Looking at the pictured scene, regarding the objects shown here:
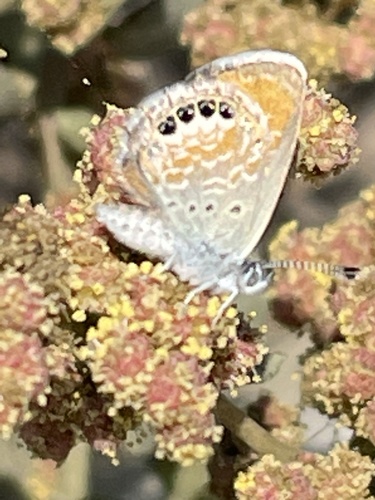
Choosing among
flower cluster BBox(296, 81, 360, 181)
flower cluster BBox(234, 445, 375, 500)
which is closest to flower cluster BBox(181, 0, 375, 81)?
flower cluster BBox(296, 81, 360, 181)

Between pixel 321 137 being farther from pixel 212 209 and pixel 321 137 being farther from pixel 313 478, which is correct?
pixel 313 478

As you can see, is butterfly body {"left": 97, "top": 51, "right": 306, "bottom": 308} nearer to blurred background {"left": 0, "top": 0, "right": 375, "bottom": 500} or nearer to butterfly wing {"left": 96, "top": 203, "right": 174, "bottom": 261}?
butterfly wing {"left": 96, "top": 203, "right": 174, "bottom": 261}

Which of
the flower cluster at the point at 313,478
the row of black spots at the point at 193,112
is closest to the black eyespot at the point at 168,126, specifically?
the row of black spots at the point at 193,112

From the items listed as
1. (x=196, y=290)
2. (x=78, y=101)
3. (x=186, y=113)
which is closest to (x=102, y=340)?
(x=196, y=290)

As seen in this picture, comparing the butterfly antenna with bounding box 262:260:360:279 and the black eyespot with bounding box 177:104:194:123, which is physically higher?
the black eyespot with bounding box 177:104:194:123

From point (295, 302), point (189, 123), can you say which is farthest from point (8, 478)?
point (189, 123)

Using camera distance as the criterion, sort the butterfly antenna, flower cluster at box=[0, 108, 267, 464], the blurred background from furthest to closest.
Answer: the blurred background < the butterfly antenna < flower cluster at box=[0, 108, 267, 464]

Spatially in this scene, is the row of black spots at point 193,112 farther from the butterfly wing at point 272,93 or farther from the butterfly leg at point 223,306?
the butterfly leg at point 223,306

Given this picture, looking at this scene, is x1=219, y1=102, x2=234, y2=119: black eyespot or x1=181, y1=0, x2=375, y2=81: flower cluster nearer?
x1=219, y1=102, x2=234, y2=119: black eyespot
